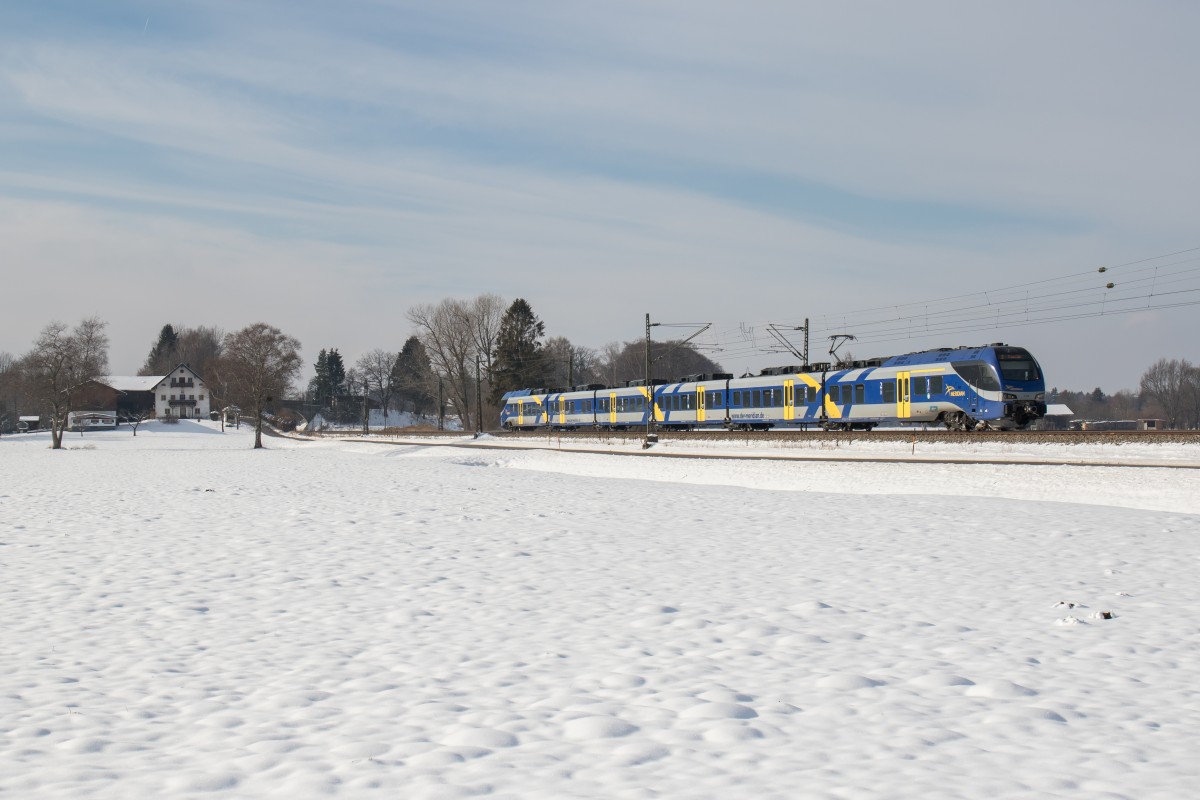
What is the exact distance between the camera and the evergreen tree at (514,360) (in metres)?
94.3

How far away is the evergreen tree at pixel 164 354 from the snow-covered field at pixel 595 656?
541ft

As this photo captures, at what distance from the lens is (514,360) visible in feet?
311

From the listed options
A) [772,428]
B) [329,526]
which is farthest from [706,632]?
[772,428]

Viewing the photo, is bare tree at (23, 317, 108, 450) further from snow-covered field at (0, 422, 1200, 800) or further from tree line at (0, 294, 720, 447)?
snow-covered field at (0, 422, 1200, 800)

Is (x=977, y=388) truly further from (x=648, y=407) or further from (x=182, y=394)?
(x=182, y=394)

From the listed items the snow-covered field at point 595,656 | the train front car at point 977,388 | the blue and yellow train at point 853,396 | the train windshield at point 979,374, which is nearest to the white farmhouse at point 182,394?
the blue and yellow train at point 853,396

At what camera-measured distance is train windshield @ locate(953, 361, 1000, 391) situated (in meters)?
33.0

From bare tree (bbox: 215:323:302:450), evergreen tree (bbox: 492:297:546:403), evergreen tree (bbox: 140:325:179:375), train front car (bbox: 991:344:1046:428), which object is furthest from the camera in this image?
evergreen tree (bbox: 140:325:179:375)

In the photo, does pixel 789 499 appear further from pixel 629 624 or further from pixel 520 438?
pixel 520 438

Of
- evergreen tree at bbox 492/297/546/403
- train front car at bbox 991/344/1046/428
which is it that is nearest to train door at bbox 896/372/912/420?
train front car at bbox 991/344/1046/428

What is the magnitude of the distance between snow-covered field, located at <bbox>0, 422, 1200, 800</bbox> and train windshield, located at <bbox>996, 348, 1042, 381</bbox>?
1635cm

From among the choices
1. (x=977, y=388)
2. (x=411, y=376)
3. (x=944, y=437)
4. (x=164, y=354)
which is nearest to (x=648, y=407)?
(x=977, y=388)

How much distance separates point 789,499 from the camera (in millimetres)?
22453

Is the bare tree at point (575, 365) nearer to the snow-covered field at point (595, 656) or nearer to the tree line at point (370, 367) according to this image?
the tree line at point (370, 367)
